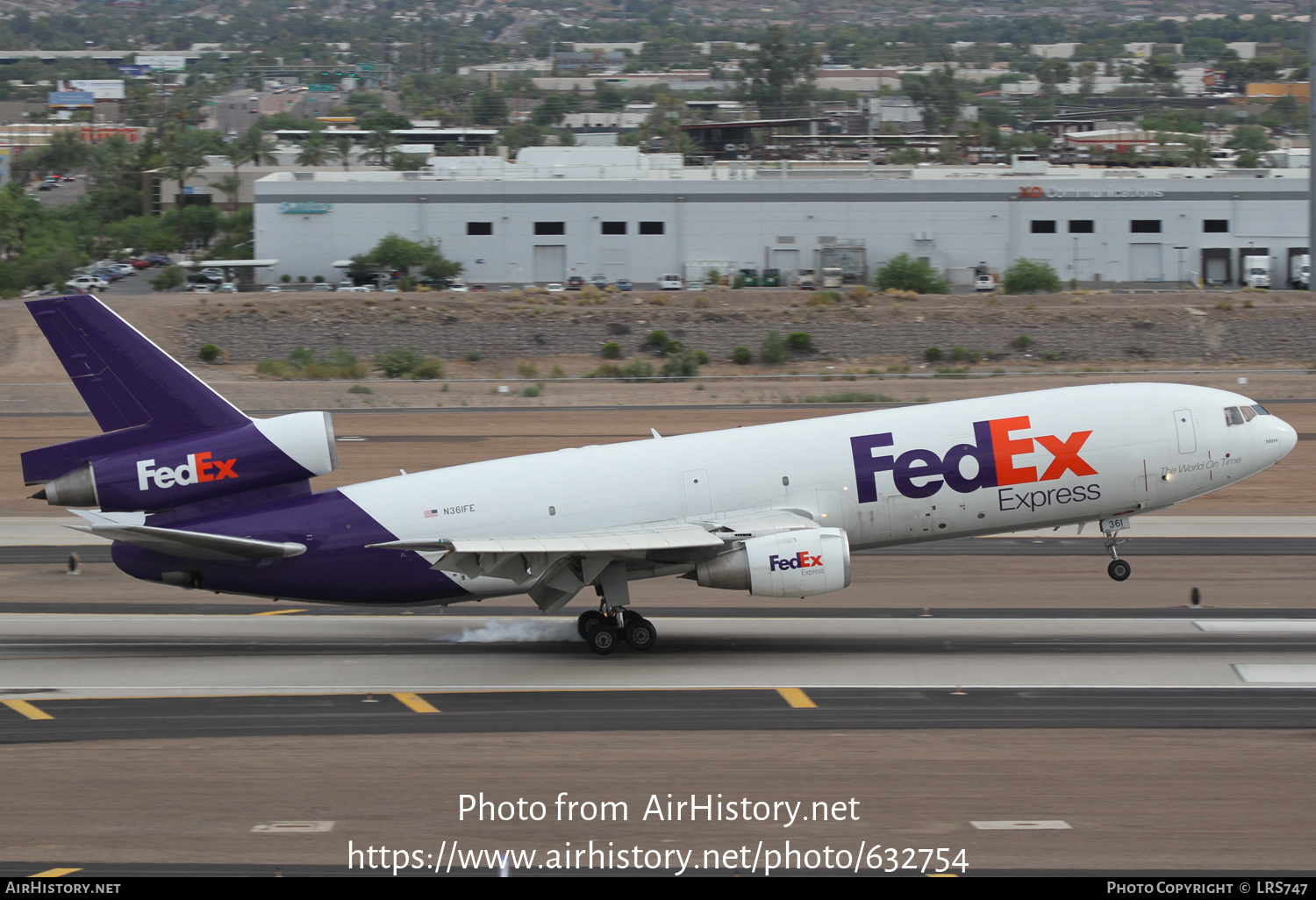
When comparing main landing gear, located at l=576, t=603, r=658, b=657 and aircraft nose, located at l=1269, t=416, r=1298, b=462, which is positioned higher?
aircraft nose, located at l=1269, t=416, r=1298, b=462

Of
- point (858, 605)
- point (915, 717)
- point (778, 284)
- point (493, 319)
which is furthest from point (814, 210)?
point (915, 717)

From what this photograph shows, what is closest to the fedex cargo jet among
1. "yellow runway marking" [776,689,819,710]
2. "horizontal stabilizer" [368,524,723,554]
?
"horizontal stabilizer" [368,524,723,554]

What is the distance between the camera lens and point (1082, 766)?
20734 mm

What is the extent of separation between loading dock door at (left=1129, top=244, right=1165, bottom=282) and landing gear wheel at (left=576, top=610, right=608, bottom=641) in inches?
4230

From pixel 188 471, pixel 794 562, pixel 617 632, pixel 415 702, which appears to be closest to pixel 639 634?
pixel 617 632

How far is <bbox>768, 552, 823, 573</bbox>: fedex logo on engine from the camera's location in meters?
26.2

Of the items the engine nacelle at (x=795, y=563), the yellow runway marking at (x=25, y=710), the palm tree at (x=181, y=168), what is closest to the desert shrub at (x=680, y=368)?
the engine nacelle at (x=795, y=563)

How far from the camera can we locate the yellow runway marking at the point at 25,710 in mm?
24639

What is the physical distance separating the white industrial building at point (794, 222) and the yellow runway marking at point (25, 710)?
10203 centimetres

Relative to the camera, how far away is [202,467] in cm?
2825

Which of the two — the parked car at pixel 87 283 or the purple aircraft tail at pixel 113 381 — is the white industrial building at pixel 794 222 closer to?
the parked car at pixel 87 283

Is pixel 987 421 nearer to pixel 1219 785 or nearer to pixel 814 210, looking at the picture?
pixel 1219 785

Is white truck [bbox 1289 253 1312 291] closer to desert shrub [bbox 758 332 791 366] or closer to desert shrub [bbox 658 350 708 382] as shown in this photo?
desert shrub [bbox 758 332 791 366]
